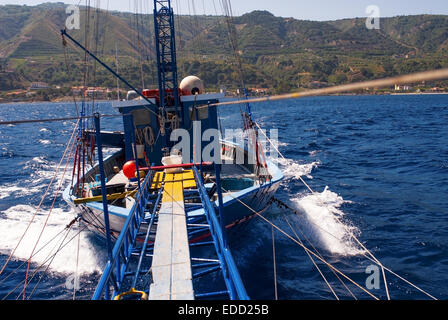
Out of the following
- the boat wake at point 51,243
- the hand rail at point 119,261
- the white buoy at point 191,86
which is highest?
the white buoy at point 191,86

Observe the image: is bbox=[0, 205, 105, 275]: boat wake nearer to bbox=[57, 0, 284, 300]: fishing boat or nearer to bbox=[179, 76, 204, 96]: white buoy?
bbox=[57, 0, 284, 300]: fishing boat

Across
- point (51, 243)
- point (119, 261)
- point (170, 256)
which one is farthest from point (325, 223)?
point (51, 243)

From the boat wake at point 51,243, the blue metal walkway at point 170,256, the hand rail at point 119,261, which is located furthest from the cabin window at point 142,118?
the hand rail at point 119,261

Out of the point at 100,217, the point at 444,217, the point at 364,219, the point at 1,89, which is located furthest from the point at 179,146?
the point at 1,89

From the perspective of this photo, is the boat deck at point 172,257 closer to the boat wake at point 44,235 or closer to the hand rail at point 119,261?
the hand rail at point 119,261

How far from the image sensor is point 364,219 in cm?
1386

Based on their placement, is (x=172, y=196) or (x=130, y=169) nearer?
(x=172, y=196)

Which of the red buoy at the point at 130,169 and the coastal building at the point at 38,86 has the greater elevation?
the coastal building at the point at 38,86

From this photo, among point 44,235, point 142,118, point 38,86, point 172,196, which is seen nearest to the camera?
point 172,196

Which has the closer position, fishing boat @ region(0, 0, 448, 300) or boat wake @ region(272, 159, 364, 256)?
fishing boat @ region(0, 0, 448, 300)

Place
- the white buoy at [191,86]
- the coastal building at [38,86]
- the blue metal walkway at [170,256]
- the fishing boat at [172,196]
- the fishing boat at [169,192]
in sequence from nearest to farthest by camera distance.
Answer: the blue metal walkway at [170,256], the fishing boat at [172,196], the fishing boat at [169,192], the white buoy at [191,86], the coastal building at [38,86]

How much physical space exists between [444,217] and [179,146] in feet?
38.5

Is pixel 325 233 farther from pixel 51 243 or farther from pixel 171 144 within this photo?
pixel 51 243

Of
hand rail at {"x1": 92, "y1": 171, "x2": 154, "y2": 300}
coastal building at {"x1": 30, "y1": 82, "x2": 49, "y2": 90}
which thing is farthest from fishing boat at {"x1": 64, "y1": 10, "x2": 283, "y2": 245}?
coastal building at {"x1": 30, "y1": 82, "x2": 49, "y2": 90}
